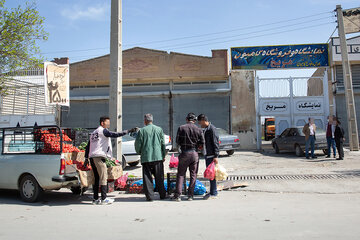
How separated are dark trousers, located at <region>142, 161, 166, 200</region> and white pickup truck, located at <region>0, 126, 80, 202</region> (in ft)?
4.69

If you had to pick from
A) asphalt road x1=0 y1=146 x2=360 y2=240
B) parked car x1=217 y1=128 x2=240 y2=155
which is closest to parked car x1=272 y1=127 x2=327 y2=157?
parked car x1=217 y1=128 x2=240 y2=155

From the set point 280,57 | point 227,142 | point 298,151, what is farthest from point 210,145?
point 280,57

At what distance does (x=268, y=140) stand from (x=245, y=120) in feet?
45.0

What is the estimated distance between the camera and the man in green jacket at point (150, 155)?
643 centimetres

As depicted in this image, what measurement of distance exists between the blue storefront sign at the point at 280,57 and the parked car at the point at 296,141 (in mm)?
6102

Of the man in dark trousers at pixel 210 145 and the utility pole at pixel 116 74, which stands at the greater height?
the utility pole at pixel 116 74

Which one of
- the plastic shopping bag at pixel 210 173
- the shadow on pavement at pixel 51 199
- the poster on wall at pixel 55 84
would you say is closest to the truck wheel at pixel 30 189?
the shadow on pavement at pixel 51 199

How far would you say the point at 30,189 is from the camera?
6.50 m

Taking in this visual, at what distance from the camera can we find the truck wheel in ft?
20.9

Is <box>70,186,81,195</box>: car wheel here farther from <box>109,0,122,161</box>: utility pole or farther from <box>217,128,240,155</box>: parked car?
<box>217,128,240,155</box>: parked car

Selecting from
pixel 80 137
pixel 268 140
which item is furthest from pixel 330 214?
pixel 268 140

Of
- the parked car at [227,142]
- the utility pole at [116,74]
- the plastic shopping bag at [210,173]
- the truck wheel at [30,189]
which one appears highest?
the utility pole at [116,74]

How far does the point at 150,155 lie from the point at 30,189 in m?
2.67

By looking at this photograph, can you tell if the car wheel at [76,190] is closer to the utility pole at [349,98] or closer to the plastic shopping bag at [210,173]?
the plastic shopping bag at [210,173]
